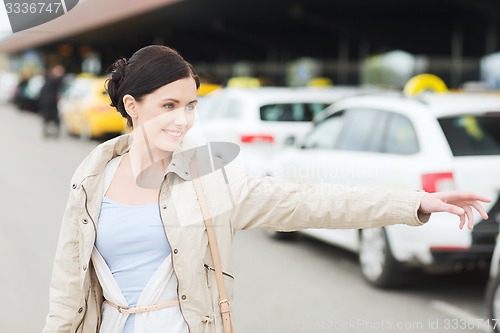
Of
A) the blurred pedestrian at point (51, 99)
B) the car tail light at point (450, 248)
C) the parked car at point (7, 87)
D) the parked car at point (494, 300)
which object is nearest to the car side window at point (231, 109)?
the car tail light at point (450, 248)

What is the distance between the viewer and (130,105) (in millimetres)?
2652

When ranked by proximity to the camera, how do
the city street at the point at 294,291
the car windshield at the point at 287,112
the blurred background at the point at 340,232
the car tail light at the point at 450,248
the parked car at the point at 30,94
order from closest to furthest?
the city street at the point at 294,291
the blurred background at the point at 340,232
the car tail light at the point at 450,248
the car windshield at the point at 287,112
the parked car at the point at 30,94

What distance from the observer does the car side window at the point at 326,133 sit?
8.48 meters

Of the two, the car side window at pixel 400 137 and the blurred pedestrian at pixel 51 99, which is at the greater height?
the car side window at pixel 400 137

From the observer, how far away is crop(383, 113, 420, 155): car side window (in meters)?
7.10

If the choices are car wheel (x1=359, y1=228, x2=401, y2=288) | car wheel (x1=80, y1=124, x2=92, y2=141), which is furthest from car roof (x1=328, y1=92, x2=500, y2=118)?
car wheel (x1=80, y1=124, x2=92, y2=141)

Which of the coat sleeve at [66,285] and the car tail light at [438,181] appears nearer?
the coat sleeve at [66,285]

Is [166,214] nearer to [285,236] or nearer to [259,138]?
[285,236]

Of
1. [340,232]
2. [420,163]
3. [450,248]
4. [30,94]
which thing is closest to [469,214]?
[450,248]

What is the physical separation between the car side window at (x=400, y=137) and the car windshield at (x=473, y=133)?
0.27 meters

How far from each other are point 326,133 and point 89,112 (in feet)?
47.5

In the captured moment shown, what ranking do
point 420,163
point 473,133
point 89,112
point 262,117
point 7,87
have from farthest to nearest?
point 7,87 → point 89,112 → point 262,117 → point 473,133 → point 420,163

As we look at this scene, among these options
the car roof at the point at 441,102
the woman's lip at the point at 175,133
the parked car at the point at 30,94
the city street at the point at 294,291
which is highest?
the woman's lip at the point at 175,133

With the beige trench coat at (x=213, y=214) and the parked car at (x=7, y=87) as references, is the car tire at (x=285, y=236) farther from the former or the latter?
the parked car at (x=7, y=87)
